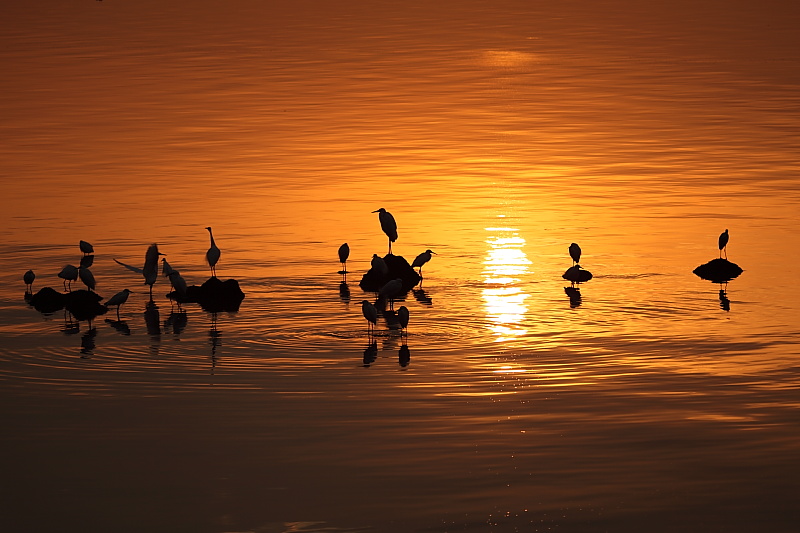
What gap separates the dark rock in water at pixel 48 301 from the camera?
2331 centimetres

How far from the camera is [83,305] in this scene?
22.9 meters

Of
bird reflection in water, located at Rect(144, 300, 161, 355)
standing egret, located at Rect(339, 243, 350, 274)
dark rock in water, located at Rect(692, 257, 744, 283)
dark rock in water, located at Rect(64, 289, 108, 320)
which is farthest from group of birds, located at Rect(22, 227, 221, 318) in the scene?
dark rock in water, located at Rect(692, 257, 744, 283)

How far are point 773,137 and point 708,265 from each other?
16.9m

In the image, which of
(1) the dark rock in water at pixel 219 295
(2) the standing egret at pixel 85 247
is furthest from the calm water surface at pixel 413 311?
(2) the standing egret at pixel 85 247

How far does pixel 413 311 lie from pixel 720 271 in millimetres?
5673

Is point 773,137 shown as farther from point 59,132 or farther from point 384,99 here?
point 59,132

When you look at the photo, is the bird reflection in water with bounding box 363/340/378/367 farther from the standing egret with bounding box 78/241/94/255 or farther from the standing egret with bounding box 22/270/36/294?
the standing egret with bounding box 78/241/94/255

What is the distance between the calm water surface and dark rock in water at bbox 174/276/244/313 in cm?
29

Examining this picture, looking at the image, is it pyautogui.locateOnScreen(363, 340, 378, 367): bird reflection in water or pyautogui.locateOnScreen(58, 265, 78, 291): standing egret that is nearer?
pyautogui.locateOnScreen(363, 340, 378, 367): bird reflection in water

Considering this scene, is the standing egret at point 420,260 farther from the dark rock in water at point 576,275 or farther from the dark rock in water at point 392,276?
the dark rock in water at point 576,275

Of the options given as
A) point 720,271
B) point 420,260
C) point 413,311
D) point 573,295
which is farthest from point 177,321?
point 720,271

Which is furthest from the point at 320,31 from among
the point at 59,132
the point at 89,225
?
the point at 89,225

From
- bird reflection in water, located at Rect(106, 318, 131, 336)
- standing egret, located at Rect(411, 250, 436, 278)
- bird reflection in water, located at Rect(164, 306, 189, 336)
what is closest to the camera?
bird reflection in water, located at Rect(106, 318, 131, 336)

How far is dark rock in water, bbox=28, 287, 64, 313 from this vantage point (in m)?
23.3
